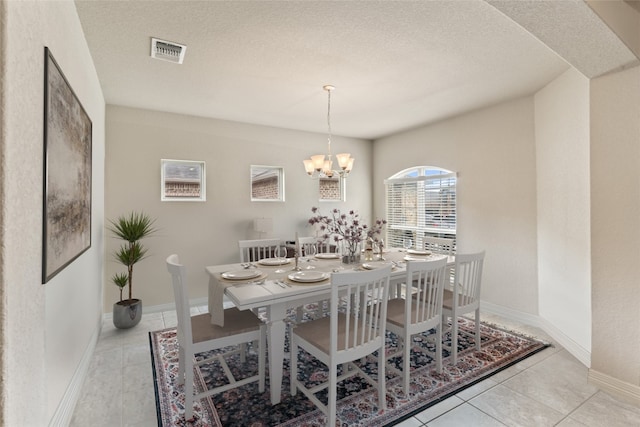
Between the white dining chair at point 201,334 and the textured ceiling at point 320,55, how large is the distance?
Answer: 1.71m

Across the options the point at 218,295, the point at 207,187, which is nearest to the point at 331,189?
the point at 207,187

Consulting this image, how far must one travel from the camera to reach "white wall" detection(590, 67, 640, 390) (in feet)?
7.18

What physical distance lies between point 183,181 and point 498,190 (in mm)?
4278

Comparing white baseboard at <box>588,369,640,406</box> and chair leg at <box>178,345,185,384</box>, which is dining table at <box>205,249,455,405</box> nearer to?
chair leg at <box>178,345,185,384</box>

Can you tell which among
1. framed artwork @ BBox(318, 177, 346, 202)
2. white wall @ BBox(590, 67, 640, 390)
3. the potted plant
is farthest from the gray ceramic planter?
white wall @ BBox(590, 67, 640, 390)

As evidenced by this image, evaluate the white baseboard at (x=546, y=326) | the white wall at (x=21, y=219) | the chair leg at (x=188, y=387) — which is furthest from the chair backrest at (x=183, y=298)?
the white baseboard at (x=546, y=326)

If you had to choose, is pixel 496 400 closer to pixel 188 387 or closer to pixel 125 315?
pixel 188 387

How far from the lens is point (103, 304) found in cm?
374

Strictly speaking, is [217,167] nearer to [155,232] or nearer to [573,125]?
[155,232]

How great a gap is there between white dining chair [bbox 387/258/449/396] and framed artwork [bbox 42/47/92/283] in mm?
2184

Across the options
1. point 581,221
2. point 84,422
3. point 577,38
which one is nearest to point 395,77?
point 577,38

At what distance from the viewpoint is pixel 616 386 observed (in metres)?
2.26

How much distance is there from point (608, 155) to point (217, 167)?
14.1 ft

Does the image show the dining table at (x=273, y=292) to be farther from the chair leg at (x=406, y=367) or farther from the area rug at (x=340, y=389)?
the chair leg at (x=406, y=367)
